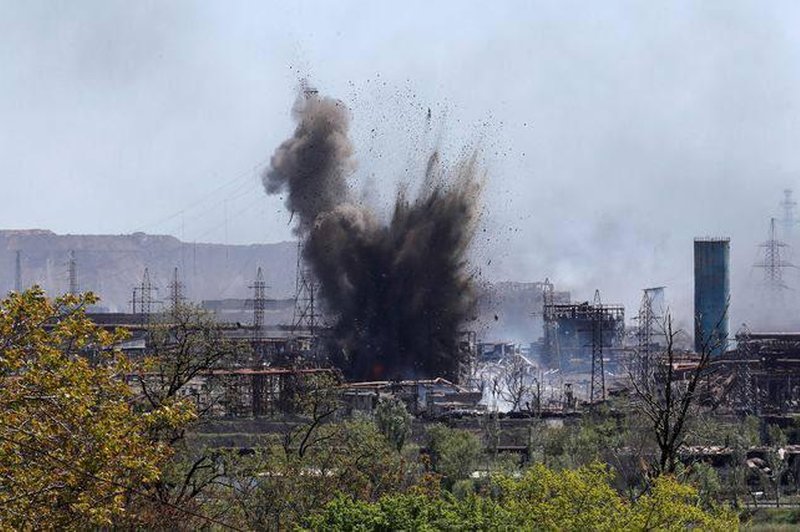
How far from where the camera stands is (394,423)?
60281mm

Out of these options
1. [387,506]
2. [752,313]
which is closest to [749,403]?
[387,506]

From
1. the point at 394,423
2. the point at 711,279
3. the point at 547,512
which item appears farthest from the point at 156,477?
the point at 711,279

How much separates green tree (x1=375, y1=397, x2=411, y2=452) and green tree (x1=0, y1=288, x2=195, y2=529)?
35702mm

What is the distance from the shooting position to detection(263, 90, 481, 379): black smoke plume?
93312mm

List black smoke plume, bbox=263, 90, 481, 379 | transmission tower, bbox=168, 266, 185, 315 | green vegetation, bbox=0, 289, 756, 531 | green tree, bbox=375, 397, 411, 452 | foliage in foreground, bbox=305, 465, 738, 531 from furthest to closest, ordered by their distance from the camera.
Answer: black smoke plume, bbox=263, 90, 481, 379 → green tree, bbox=375, 397, 411, 452 → transmission tower, bbox=168, 266, 185, 315 → foliage in foreground, bbox=305, 465, 738, 531 → green vegetation, bbox=0, 289, 756, 531

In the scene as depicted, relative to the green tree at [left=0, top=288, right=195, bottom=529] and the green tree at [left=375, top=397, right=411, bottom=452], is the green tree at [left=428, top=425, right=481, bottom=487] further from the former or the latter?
the green tree at [left=0, top=288, right=195, bottom=529]

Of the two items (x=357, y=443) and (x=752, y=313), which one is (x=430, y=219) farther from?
(x=752, y=313)

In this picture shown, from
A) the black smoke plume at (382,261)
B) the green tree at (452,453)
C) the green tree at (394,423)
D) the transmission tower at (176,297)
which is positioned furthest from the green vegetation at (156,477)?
the black smoke plume at (382,261)

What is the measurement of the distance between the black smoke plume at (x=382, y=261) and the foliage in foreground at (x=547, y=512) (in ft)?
219

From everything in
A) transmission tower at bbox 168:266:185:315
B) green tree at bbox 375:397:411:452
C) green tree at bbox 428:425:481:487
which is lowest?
green tree at bbox 428:425:481:487

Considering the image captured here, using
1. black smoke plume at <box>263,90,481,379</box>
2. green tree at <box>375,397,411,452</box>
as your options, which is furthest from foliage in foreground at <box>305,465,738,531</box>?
black smoke plume at <box>263,90,481,379</box>

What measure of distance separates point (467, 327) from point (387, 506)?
249 feet

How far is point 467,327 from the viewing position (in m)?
99.0

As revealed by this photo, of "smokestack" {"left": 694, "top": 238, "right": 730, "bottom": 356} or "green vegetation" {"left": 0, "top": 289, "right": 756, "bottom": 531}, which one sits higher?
"smokestack" {"left": 694, "top": 238, "right": 730, "bottom": 356}
